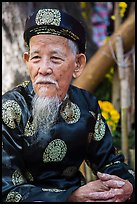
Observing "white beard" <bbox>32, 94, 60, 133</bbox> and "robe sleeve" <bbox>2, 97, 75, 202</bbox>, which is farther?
"white beard" <bbox>32, 94, 60, 133</bbox>

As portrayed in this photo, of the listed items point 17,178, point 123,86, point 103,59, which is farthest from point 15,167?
point 103,59

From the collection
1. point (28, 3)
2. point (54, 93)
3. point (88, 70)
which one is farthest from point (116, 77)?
point (54, 93)

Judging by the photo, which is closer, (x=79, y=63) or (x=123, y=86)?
(x=79, y=63)

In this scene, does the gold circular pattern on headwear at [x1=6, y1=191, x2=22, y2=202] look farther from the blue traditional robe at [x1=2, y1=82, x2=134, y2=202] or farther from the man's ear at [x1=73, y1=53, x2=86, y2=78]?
the man's ear at [x1=73, y1=53, x2=86, y2=78]

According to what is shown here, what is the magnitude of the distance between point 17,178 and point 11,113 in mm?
278

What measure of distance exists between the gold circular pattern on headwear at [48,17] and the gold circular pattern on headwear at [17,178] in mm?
644

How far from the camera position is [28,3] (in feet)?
13.6

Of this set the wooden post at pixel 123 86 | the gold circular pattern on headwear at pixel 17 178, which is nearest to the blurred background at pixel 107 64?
the wooden post at pixel 123 86

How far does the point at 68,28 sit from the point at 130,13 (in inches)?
113

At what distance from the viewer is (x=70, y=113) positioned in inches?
78.5

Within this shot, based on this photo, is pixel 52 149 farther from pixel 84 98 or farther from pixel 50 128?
pixel 84 98

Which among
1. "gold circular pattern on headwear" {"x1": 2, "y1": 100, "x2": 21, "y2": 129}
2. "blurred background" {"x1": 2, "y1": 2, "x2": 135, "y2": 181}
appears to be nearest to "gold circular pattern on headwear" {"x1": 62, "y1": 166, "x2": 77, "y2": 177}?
"gold circular pattern on headwear" {"x1": 2, "y1": 100, "x2": 21, "y2": 129}

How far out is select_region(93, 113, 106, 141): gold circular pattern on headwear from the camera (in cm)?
209

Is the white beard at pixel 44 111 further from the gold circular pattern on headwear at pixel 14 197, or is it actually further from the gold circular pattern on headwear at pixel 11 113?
the gold circular pattern on headwear at pixel 14 197
